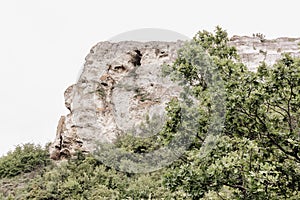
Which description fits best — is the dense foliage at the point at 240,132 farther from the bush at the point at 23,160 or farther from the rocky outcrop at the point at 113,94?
the bush at the point at 23,160

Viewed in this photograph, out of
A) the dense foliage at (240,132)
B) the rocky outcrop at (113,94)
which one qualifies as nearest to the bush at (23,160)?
the rocky outcrop at (113,94)

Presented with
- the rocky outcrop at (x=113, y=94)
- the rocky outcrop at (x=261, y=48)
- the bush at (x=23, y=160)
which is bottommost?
the bush at (x=23, y=160)

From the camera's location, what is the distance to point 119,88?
2814 cm

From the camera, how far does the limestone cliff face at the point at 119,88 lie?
82.3ft

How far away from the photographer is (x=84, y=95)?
27047mm

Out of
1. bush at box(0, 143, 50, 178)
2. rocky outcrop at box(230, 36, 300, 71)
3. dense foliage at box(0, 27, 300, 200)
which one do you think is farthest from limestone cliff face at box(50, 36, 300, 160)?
dense foliage at box(0, 27, 300, 200)

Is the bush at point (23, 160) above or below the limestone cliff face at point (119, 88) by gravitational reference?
below

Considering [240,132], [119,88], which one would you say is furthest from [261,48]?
[240,132]

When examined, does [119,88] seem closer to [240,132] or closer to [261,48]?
[261,48]

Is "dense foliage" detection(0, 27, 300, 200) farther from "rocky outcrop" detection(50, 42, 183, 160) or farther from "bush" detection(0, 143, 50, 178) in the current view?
"bush" detection(0, 143, 50, 178)

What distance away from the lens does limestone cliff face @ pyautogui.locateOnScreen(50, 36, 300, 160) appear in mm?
25094

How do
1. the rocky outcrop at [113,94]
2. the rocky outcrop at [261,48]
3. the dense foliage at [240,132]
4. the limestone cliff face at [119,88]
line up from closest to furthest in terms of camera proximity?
the dense foliage at [240,132], the rocky outcrop at [113,94], the limestone cliff face at [119,88], the rocky outcrop at [261,48]

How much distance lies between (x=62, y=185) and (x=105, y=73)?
1173 cm

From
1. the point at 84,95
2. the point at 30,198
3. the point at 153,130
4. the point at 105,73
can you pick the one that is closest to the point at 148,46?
the point at 105,73
